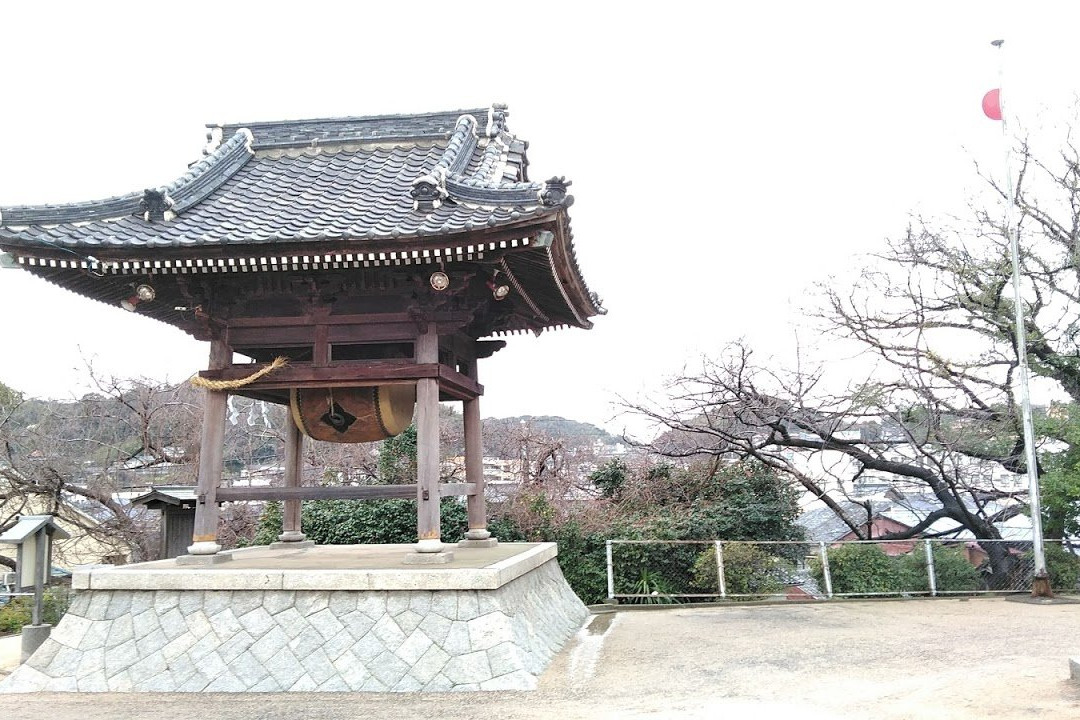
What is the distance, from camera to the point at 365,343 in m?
7.39

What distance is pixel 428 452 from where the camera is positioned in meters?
7.01

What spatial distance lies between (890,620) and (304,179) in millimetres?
8513

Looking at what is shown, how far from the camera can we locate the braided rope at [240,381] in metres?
7.13

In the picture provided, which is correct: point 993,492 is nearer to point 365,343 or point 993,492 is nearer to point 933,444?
point 933,444

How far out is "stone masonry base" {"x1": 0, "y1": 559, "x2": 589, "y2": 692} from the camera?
5.65m

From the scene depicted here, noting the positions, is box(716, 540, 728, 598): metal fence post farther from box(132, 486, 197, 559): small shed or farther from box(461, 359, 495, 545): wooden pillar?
box(132, 486, 197, 559): small shed

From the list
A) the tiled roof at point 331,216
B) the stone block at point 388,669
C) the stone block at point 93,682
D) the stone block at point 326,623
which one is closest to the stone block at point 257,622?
the stone block at point 326,623

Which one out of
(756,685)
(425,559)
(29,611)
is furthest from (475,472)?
(29,611)

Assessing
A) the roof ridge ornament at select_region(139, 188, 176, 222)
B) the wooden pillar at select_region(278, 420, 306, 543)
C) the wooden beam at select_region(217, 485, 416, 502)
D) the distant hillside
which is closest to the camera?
the roof ridge ornament at select_region(139, 188, 176, 222)

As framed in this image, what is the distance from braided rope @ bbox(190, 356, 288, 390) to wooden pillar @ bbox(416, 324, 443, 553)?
136cm

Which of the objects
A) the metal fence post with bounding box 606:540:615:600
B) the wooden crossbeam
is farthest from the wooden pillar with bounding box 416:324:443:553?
the metal fence post with bounding box 606:540:615:600

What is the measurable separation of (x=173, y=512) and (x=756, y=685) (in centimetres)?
794

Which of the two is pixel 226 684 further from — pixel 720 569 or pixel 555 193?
pixel 720 569

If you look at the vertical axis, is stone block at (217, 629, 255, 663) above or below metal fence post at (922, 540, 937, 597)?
above
